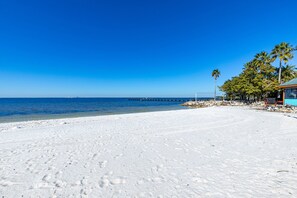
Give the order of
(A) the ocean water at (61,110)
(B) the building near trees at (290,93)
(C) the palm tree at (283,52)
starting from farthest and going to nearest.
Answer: (C) the palm tree at (283,52) < (A) the ocean water at (61,110) < (B) the building near trees at (290,93)

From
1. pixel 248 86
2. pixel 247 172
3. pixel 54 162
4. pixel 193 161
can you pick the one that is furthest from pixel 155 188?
pixel 248 86

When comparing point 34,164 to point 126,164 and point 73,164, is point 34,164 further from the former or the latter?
point 126,164

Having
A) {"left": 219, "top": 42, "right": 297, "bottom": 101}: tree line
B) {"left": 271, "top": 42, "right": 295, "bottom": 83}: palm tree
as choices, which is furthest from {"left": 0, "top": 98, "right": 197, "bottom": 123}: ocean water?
{"left": 271, "top": 42, "right": 295, "bottom": 83}: palm tree

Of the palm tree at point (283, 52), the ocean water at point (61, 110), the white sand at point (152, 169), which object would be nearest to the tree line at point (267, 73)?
the palm tree at point (283, 52)

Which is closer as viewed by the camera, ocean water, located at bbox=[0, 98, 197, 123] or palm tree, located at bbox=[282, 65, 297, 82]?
ocean water, located at bbox=[0, 98, 197, 123]

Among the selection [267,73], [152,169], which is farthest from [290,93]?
[152,169]

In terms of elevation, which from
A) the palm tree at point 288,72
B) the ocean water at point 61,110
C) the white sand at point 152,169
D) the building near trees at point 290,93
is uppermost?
the palm tree at point 288,72

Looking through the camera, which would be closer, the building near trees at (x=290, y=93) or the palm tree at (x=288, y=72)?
the building near trees at (x=290, y=93)

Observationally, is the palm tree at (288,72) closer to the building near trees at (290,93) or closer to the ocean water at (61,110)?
the building near trees at (290,93)

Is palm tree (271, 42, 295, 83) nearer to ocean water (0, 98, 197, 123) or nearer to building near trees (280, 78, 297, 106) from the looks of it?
building near trees (280, 78, 297, 106)

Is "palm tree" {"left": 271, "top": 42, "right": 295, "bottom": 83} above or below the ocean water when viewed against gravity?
above

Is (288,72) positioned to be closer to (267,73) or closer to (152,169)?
(267,73)

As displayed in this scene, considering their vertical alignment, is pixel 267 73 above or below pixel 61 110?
above

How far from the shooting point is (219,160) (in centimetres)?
405
